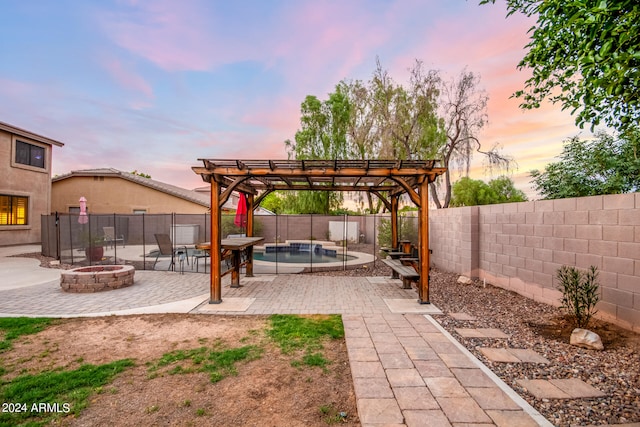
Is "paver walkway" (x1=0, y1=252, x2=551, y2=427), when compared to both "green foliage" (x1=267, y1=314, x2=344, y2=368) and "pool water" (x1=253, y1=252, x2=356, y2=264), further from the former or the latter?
"pool water" (x1=253, y1=252, x2=356, y2=264)

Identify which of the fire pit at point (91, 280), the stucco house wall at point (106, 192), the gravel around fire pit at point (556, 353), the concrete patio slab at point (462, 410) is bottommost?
the gravel around fire pit at point (556, 353)

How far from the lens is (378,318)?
192 inches

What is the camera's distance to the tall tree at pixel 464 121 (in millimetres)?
15977

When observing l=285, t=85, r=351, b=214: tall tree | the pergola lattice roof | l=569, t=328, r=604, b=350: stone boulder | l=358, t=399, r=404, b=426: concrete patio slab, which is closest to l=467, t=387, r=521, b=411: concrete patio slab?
l=358, t=399, r=404, b=426: concrete patio slab

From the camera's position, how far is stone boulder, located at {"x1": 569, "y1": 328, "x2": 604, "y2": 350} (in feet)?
11.8

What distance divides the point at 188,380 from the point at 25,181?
64.6 feet

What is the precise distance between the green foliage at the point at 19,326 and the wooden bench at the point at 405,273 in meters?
6.24

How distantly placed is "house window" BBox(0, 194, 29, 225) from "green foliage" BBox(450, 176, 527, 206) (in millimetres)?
31182

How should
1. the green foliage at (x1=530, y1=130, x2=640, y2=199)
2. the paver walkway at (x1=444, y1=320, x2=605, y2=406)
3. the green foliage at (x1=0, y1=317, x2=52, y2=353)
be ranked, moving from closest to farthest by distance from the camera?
the paver walkway at (x1=444, y1=320, x2=605, y2=406)
the green foliage at (x1=0, y1=317, x2=52, y2=353)
the green foliage at (x1=530, y1=130, x2=640, y2=199)

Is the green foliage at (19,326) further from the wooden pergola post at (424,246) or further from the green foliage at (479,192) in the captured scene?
the green foliage at (479,192)

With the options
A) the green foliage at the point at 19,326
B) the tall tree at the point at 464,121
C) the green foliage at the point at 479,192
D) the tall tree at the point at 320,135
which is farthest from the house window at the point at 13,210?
the green foliage at the point at 479,192

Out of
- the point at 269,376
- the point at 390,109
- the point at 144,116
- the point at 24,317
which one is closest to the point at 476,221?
the point at 269,376

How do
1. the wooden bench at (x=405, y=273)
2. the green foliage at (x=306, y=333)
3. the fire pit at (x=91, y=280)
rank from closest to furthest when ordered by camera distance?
the green foliage at (x=306, y=333), the wooden bench at (x=405, y=273), the fire pit at (x=91, y=280)

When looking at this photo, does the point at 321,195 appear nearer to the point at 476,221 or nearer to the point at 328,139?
the point at 328,139
